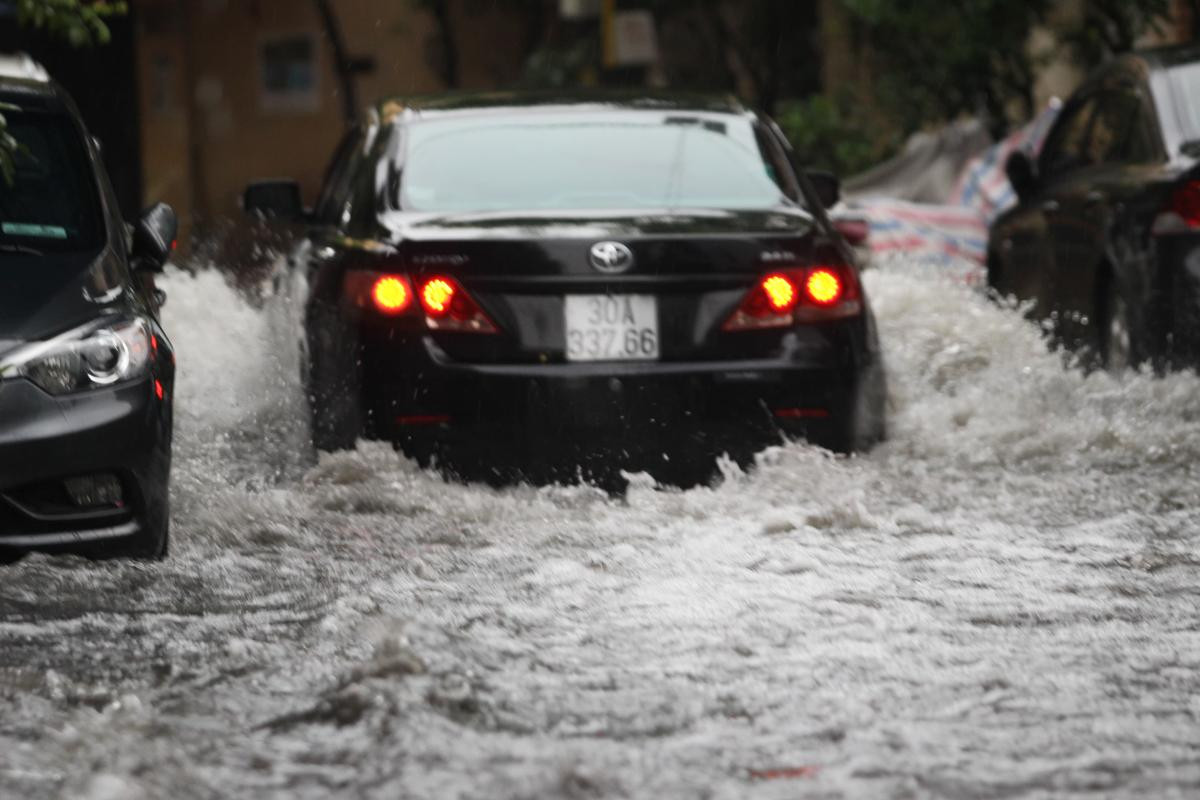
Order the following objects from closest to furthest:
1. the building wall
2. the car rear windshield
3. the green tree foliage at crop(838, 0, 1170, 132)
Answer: the car rear windshield
the green tree foliage at crop(838, 0, 1170, 132)
the building wall

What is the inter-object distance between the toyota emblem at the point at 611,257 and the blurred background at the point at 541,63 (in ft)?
33.9

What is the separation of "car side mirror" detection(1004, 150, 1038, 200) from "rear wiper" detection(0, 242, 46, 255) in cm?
593

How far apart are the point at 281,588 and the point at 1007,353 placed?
18.0 feet

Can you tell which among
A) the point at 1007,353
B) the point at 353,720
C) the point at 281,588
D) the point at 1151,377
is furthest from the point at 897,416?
the point at 353,720

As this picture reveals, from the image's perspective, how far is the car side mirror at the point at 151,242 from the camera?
8.09 metres

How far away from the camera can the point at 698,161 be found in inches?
346

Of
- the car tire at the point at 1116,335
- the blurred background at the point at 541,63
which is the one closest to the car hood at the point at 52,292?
the car tire at the point at 1116,335

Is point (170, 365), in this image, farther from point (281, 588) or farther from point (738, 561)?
point (738, 561)

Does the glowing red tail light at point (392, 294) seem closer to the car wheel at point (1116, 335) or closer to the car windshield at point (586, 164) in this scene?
the car windshield at point (586, 164)

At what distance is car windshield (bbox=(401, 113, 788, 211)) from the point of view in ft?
27.9

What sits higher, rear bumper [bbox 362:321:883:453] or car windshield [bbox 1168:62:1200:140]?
car windshield [bbox 1168:62:1200:140]

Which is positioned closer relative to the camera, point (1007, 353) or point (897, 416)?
point (897, 416)

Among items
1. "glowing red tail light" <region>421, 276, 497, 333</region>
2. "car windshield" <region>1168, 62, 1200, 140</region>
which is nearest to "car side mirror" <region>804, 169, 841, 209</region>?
"car windshield" <region>1168, 62, 1200, 140</region>

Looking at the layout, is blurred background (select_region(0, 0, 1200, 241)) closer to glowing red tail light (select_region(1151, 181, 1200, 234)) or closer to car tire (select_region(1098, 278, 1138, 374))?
car tire (select_region(1098, 278, 1138, 374))
